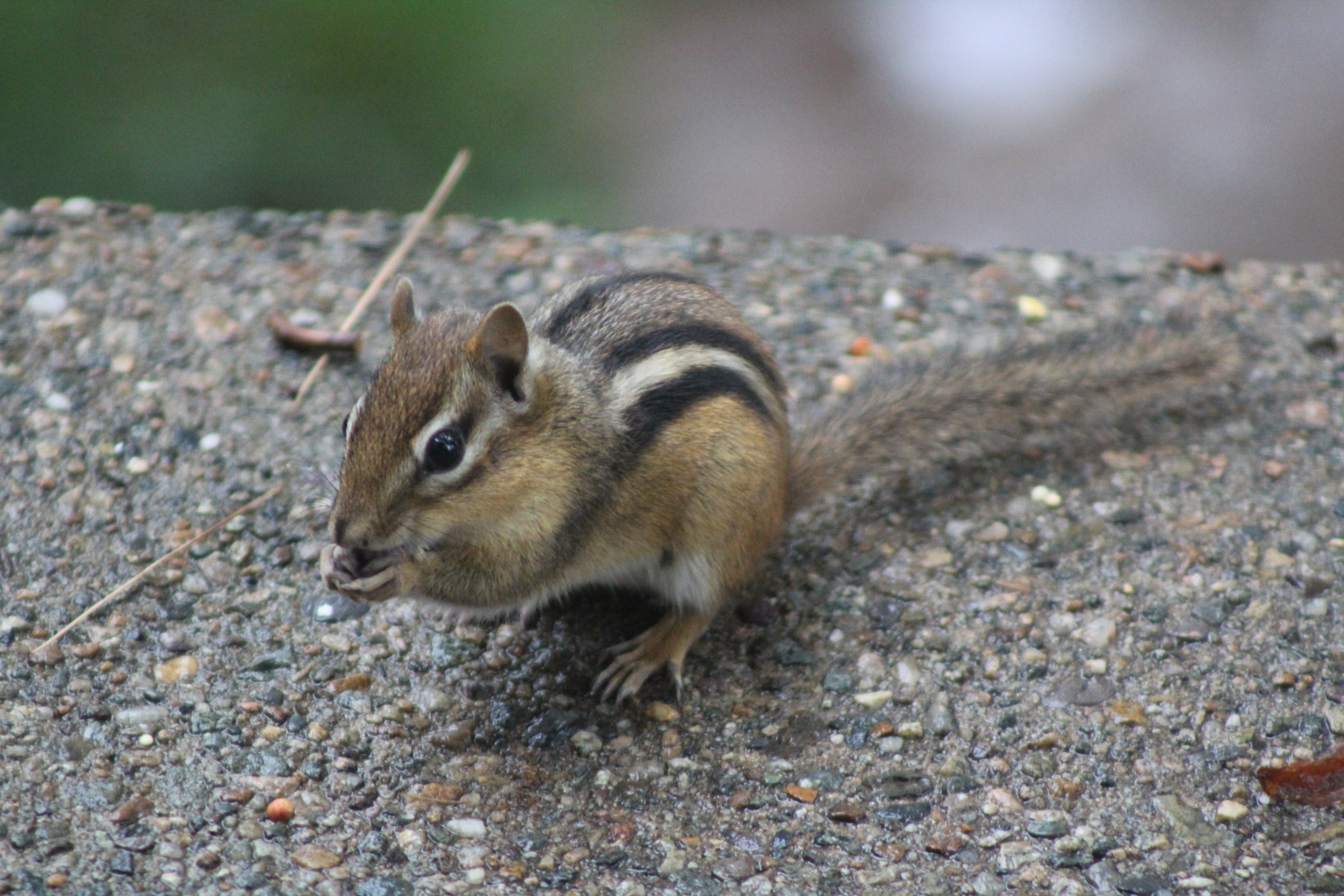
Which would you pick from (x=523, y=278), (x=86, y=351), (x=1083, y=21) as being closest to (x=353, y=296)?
(x=523, y=278)

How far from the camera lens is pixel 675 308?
109 inches

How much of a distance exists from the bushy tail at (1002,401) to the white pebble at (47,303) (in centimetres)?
198

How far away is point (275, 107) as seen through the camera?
534 centimetres

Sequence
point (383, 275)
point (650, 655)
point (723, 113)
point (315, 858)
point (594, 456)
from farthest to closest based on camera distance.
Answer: point (723, 113), point (383, 275), point (650, 655), point (594, 456), point (315, 858)

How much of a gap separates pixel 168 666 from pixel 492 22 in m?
4.37

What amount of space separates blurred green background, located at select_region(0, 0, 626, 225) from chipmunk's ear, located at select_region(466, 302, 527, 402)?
2921mm

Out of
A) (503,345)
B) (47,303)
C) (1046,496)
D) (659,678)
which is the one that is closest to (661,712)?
(659,678)

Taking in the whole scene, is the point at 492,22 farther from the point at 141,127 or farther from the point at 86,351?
the point at 86,351

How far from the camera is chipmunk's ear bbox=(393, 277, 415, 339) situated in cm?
256

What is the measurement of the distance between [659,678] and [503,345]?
0.79 metres

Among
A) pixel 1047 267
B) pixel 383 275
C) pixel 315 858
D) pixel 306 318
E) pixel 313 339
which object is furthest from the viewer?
pixel 1047 267

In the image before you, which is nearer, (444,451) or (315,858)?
(315,858)

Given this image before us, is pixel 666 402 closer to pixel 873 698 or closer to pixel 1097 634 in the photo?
pixel 873 698

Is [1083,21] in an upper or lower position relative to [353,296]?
upper
